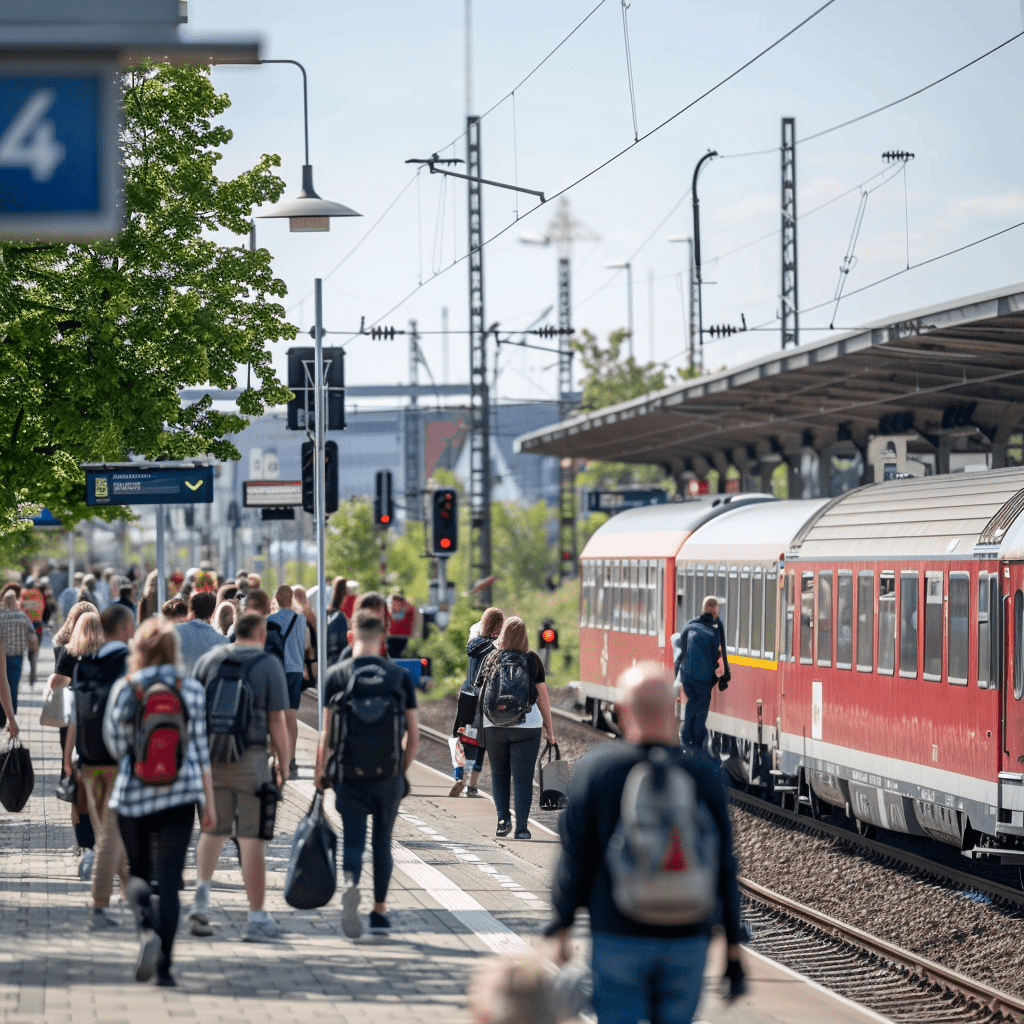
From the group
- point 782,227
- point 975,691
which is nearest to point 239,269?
point 975,691

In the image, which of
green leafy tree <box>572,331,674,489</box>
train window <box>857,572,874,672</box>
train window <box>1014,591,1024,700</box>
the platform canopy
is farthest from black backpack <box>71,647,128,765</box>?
green leafy tree <box>572,331,674,489</box>

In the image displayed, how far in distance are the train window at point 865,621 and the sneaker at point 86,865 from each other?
7994 millimetres

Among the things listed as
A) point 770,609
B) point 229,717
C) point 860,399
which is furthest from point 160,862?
point 860,399

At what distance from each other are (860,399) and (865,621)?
444 inches

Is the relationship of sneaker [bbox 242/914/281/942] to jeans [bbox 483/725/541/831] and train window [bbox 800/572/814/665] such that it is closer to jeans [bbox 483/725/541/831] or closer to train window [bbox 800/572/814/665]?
jeans [bbox 483/725/541/831]

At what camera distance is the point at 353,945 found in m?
10.2

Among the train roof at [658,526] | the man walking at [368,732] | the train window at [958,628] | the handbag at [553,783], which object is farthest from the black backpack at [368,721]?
the train roof at [658,526]

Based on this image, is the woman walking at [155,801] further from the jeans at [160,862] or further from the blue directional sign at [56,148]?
the blue directional sign at [56,148]

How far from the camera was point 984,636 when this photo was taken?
15031 millimetres

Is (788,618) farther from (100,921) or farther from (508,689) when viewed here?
(100,921)

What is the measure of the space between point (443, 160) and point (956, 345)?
9151 millimetres

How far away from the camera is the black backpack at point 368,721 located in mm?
9859

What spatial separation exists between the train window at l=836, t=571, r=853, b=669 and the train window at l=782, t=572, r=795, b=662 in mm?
1546

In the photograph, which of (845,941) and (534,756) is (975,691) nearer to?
(845,941)
